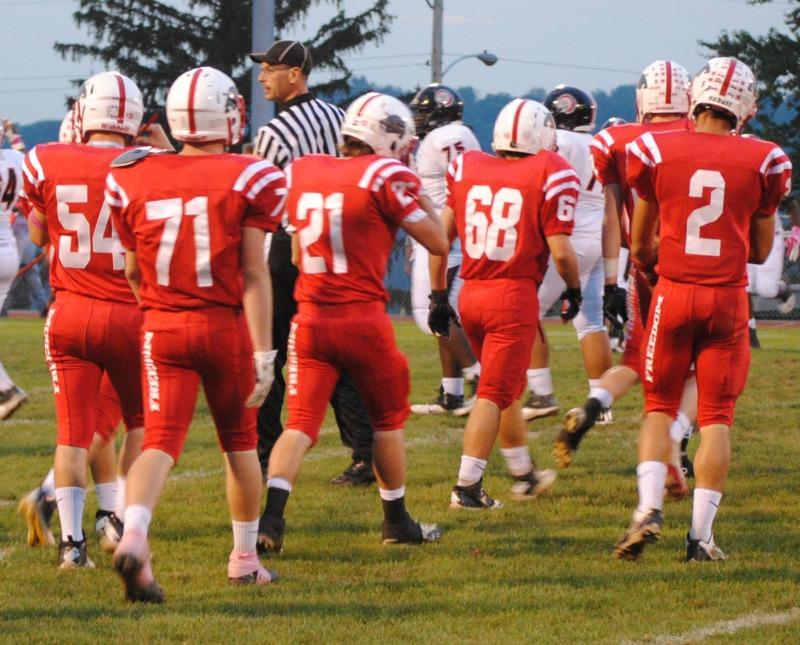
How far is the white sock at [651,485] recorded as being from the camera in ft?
18.1

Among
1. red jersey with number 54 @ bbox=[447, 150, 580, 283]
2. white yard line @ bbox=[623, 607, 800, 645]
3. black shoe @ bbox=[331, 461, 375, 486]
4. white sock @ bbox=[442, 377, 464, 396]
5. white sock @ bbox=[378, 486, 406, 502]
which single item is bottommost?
white sock @ bbox=[442, 377, 464, 396]

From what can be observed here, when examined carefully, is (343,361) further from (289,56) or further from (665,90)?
(665,90)

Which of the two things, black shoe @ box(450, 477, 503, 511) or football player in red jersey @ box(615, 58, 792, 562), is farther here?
black shoe @ box(450, 477, 503, 511)

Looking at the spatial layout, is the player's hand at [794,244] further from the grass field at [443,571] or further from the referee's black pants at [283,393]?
the referee's black pants at [283,393]

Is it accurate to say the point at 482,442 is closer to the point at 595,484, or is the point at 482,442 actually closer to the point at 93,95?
the point at 595,484

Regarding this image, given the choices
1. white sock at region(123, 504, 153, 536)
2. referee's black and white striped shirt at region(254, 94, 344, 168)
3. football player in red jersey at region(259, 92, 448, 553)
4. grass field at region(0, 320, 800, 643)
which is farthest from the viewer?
referee's black and white striped shirt at region(254, 94, 344, 168)

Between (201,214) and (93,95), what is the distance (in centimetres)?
88

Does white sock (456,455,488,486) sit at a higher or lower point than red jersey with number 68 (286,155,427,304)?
lower

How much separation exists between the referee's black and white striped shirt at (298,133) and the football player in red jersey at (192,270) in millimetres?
1852

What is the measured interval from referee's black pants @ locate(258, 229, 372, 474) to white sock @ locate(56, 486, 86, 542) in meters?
1.54

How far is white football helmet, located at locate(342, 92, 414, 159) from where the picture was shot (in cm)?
566

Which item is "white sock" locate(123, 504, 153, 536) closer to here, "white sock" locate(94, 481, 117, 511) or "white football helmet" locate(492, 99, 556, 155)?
"white sock" locate(94, 481, 117, 511)

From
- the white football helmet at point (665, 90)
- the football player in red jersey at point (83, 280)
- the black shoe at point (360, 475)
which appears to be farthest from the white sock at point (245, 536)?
the white football helmet at point (665, 90)

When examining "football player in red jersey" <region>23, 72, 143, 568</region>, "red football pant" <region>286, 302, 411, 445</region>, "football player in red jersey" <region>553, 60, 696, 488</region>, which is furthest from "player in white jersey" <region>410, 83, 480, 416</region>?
"football player in red jersey" <region>23, 72, 143, 568</region>
